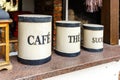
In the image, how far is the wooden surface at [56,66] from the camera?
24.4 inches

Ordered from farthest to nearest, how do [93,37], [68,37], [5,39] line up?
[93,37]
[68,37]
[5,39]

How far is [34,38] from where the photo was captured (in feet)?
2.16

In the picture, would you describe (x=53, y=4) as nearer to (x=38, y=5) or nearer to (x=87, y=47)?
(x=38, y=5)

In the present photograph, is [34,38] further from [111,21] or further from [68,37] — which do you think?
[111,21]

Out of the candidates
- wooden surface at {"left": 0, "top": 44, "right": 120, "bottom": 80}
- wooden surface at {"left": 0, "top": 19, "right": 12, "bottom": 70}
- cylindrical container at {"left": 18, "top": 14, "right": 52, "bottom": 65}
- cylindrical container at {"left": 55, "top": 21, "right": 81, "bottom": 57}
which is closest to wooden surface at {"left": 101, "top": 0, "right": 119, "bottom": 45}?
wooden surface at {"left": 0, "top": 44, "right": 120, "bottom": 80}

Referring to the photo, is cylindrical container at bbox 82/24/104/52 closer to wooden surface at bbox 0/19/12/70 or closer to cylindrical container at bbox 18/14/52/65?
cylindrical container at bbox 18/14/52/65

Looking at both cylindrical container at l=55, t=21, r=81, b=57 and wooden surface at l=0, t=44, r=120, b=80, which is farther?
cylindrical container at l=55, t=21, r=81, b=57

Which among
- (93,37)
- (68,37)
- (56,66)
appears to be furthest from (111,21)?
(56,66)

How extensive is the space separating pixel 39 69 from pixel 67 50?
0.18 metres

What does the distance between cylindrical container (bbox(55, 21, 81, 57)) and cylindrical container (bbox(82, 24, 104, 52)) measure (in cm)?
11

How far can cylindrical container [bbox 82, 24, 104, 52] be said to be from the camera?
886mm

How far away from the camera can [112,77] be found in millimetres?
960

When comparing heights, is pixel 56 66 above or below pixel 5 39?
below

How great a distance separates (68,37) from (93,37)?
0.16m
